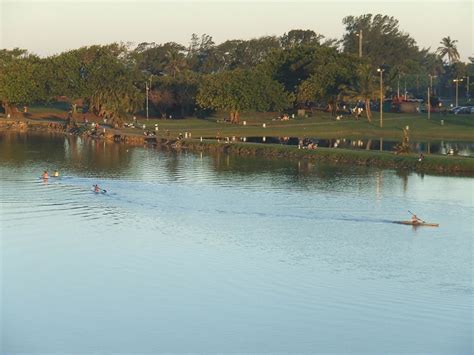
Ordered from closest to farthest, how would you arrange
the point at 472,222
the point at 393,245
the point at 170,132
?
the point at 393,245 → the point at 472,222 → the point at 170,132

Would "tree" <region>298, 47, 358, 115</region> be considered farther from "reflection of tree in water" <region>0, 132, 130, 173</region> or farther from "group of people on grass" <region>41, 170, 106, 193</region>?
"group of people on grass" <region>41, 170, 106, 193</region>

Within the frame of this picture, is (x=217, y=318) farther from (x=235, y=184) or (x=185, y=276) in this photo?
(x=235, y=184)

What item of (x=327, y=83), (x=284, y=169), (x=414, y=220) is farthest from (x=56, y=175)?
(x=327, y=83)

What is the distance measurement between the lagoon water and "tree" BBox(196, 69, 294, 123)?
62.9 meters

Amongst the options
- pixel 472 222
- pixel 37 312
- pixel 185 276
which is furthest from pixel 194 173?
pixel 37 312

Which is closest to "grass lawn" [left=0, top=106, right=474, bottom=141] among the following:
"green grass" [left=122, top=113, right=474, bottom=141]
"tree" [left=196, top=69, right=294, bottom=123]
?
"green grass" [left=122, top=113, right=474, bottom=141]

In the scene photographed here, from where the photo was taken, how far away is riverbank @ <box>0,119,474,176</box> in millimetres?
84688

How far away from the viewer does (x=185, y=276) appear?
149 feet

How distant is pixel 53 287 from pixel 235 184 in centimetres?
3406

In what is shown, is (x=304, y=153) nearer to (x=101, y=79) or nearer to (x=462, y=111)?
(x=462, y=111)

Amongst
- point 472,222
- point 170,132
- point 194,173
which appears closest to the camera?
point 472,222

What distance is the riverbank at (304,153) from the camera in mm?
84688

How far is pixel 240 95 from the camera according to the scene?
144 metres

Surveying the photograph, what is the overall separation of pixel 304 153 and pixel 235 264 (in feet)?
161
